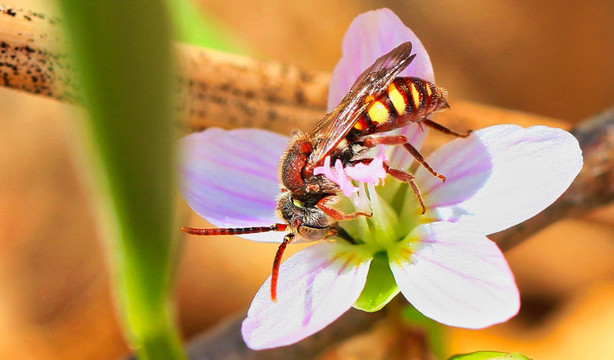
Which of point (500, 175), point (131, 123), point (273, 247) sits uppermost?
point (131, 123)

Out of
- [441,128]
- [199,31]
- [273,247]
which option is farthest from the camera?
[273,247]

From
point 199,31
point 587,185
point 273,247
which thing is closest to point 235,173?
point 587,185

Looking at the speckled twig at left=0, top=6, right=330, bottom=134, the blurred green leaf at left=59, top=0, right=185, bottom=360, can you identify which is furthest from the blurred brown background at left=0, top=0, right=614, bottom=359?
the blurred green leaf at left=59, top=0, right=185, bottom=360

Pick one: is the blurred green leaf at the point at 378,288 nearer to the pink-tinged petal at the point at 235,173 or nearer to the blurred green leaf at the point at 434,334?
the pink-tinged petal at the point at 235,173

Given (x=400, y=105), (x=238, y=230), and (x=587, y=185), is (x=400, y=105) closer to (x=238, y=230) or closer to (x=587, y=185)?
(x=238, y=230)

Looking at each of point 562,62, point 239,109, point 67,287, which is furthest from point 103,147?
point 562,62

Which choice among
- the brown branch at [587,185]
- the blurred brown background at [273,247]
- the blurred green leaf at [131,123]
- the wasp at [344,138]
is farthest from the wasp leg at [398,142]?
the blurred brown background at [273,247]

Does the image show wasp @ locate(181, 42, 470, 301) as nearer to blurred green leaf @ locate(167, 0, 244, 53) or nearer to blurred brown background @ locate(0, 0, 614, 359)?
blurred green leaf @ locate(167, 0, 244, 53)

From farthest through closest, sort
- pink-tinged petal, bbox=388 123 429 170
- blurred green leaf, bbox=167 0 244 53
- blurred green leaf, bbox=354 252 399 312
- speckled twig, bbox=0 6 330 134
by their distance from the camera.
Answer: blurred green leaf, bbox=167 0 244 53, speckled twig, bbox=0 6 330 134, pink-tinged petal, bbox=388 123 429 170, blurred green leaf, bbox=354 252 399 312
